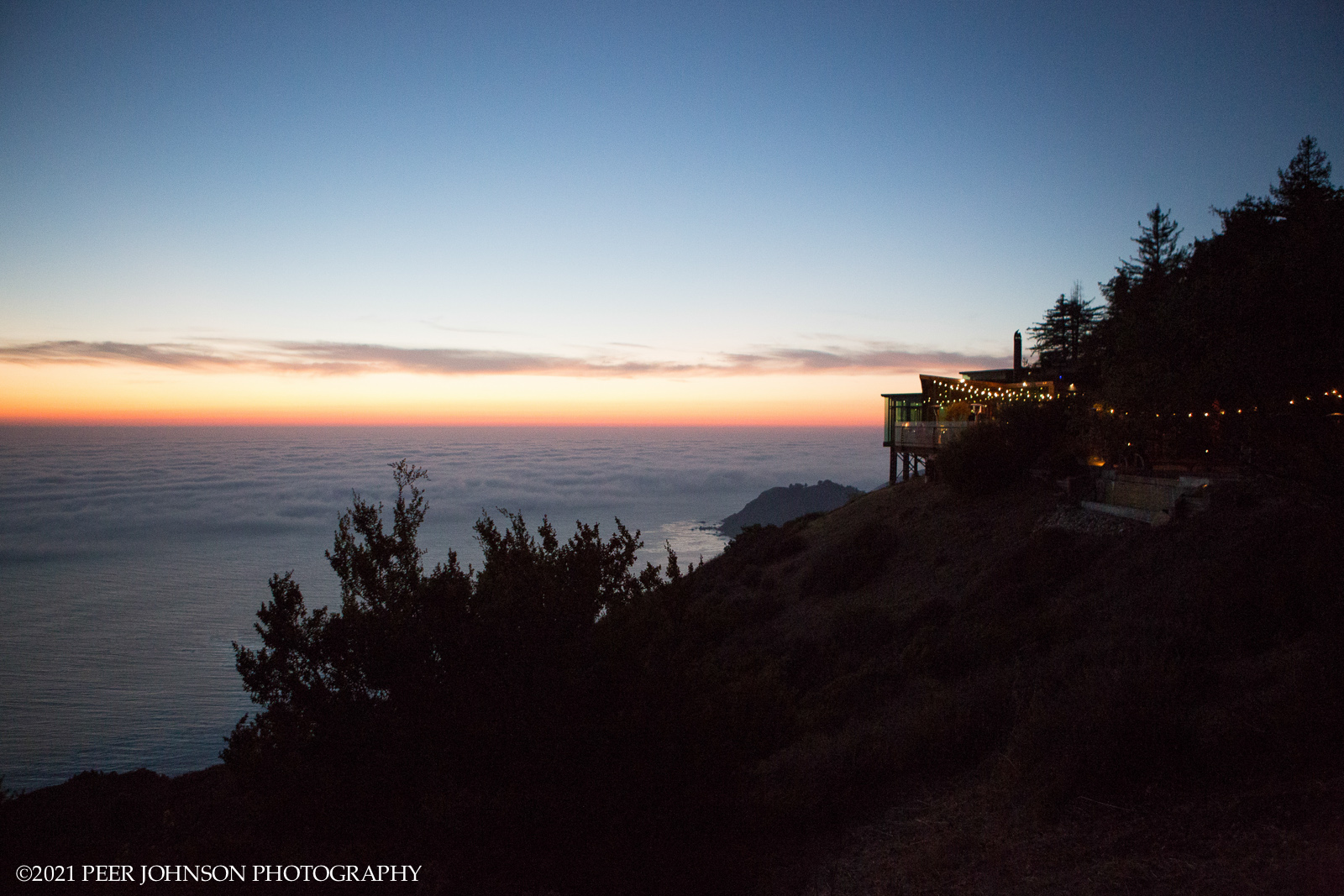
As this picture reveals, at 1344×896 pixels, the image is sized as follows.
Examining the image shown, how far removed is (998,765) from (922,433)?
2204 cm

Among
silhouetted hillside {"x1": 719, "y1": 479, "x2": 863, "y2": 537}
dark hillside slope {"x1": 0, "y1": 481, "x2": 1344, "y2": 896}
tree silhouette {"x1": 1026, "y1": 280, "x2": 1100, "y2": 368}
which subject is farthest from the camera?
silhouetted hillside {"x1": 719, "y1": 479, "x2": 863, "y2": 537}

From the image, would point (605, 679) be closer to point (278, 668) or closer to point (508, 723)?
point (508, 723)

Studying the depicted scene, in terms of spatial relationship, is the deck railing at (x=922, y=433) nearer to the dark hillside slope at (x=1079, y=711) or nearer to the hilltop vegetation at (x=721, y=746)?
the dark hillside slope at (x=1079, y=711)

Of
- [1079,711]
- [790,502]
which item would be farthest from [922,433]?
[790,502]

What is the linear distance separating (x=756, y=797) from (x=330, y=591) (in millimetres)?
54973

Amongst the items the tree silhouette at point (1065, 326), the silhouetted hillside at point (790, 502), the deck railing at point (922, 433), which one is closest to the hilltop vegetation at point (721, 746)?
the deck railing at point (922, 433)

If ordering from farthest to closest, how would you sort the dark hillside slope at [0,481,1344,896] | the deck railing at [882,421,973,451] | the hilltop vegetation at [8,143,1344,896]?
the deck railing at [882,421,973,451]
the hilltop vegetation at [8,143,1344,896]
the dark hillside slope at [0,481,1344,896]

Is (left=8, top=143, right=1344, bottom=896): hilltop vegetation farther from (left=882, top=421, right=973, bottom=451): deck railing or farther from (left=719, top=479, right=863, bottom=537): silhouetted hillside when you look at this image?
(left=719, top=479, right=863, bottom=537): silhouetted hillside

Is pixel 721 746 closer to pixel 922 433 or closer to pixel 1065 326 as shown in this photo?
pixel 922 433

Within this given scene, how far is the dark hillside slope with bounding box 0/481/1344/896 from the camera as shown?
5.03m

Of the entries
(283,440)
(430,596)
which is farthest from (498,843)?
(283,440)

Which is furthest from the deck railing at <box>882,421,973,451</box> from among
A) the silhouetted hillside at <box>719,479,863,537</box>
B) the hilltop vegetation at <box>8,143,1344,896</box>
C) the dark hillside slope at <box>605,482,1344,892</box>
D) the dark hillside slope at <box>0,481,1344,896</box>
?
the silhouetted hillside at <box>719,479,863,537</box>

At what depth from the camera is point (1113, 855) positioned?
193 inches

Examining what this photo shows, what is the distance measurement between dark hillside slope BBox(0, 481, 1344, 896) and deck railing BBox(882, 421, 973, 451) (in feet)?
44.9
